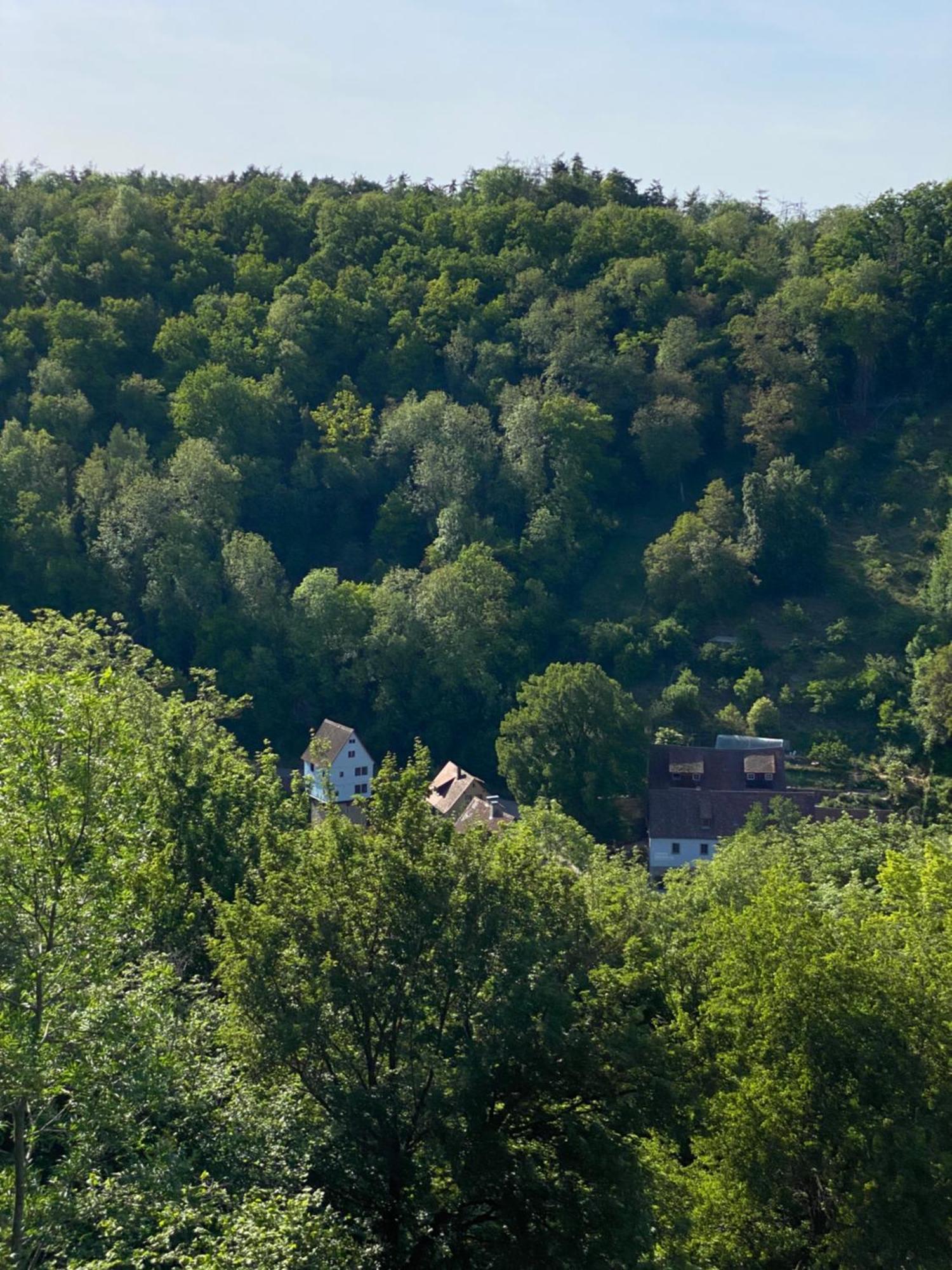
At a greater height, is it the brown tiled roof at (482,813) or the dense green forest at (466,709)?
the dense green forest at (466,709)

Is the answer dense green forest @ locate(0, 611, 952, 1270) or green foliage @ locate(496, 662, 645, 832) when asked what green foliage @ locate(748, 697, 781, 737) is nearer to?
green foliage @ locate(496, 662, 645, 832)

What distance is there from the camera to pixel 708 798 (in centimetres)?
4491

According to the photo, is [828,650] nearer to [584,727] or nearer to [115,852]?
[584,727]

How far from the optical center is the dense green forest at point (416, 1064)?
39.3 feet

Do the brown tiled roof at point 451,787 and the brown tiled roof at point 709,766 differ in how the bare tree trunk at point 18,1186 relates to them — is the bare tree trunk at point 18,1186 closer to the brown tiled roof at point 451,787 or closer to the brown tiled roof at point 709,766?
the brown tiled roof at point 451,787

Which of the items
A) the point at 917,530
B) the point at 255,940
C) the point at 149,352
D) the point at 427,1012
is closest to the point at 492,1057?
the point at 427,1012

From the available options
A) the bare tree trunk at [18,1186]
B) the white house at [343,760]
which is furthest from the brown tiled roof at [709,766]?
the bare tree trunk at [18,1186]

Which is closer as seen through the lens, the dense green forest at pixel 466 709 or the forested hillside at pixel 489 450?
the dense green forest at pixel 466 709

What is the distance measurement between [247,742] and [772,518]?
24.1 metres

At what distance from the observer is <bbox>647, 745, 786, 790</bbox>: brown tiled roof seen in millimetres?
46812

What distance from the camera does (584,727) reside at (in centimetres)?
4688

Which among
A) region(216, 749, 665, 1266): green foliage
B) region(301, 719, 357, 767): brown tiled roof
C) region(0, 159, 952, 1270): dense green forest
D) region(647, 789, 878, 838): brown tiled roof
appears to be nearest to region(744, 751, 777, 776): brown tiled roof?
region(647, 789, 878, 838): brown tiled roof

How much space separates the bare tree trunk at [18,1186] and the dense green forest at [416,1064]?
0.04 meters

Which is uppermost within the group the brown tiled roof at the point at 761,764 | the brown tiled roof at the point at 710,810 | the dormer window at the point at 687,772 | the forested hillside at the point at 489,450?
the forested hillside at the point at 489,450
